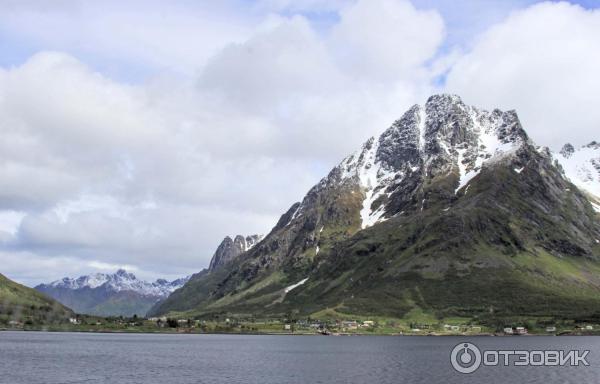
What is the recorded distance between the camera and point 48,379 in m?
154

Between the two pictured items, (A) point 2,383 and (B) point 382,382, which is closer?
(A) point 2,383

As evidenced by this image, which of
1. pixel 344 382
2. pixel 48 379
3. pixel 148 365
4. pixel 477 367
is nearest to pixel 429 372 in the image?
pixel 477 367

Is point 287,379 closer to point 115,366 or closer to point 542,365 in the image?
point 115,366

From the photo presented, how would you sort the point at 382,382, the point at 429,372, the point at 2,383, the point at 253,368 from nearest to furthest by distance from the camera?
the point at 2,383 → the point at 382,382 → the point at 429,372 → the point at 253,368

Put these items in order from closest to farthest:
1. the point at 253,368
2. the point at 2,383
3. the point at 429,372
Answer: the point at 2,383, the point at 429,372, the point at 253,368

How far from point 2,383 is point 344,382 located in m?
72.7

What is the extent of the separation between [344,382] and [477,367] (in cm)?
5026

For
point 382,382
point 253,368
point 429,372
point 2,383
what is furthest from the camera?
point 253,368

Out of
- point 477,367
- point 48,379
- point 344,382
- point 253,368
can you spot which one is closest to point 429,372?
point 477,367

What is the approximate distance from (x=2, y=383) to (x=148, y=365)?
2197 inches

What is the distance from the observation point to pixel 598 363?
198000 mm

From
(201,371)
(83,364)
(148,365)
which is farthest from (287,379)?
(83,364)

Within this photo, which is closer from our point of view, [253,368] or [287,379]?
[287,379]

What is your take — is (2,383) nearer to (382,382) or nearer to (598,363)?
(382,382)
